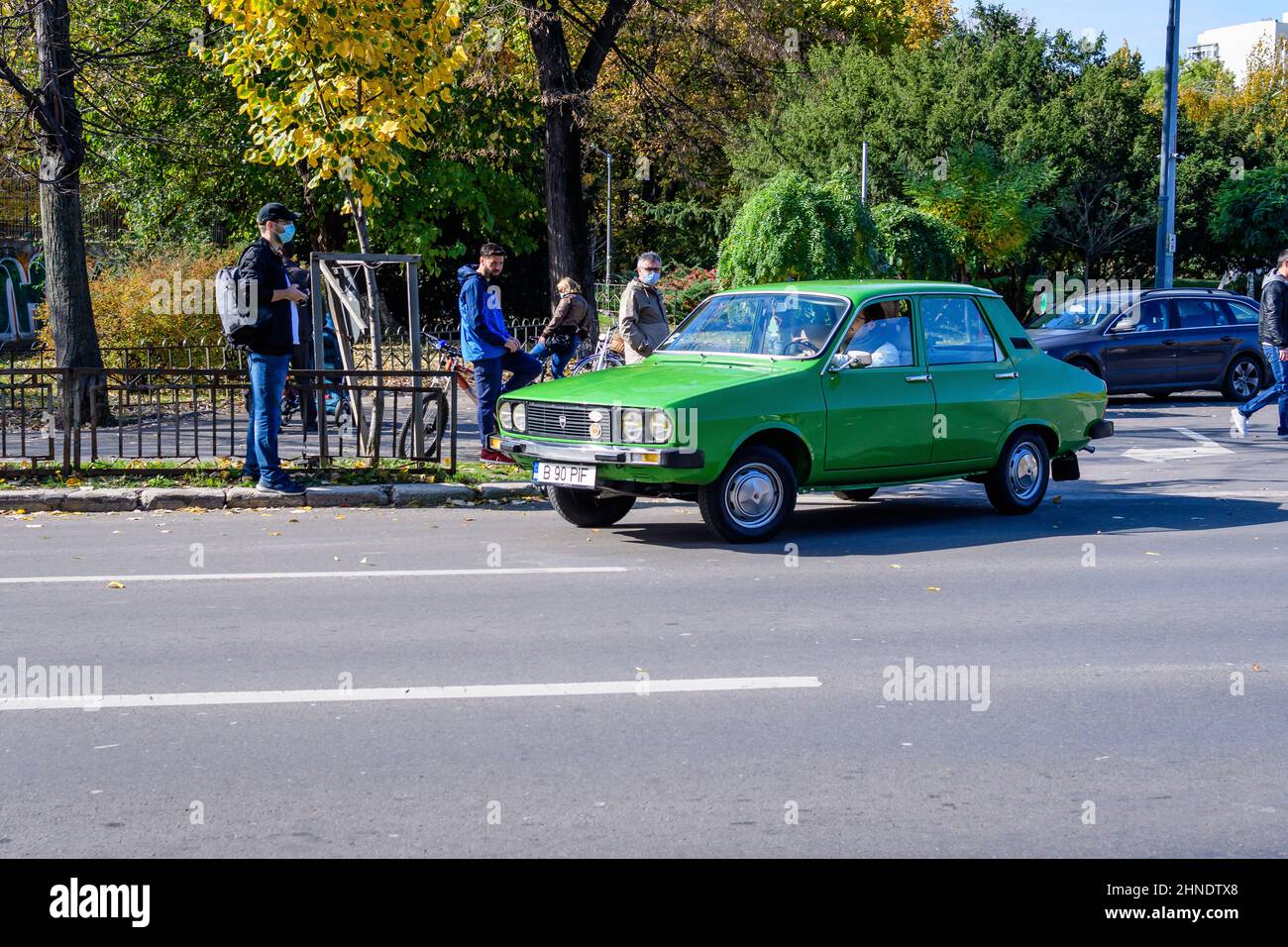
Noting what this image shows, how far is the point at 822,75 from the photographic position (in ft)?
119

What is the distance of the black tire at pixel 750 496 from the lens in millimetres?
10039

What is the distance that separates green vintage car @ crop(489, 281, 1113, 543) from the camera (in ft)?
32.5

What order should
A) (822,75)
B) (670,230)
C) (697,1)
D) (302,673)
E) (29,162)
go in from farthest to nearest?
(670,230) < (822,75) < (697,1) < (29,162) < (302,673)

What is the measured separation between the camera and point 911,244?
917 inches

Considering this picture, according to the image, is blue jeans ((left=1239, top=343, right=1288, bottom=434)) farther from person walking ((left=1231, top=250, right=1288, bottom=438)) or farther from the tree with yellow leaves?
the tree with yellow leaves

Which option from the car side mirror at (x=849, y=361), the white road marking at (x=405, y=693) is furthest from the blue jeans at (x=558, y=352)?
the white road marking at (x=405, y=693)

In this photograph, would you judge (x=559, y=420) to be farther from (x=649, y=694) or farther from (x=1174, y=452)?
(x=1174, y=452)

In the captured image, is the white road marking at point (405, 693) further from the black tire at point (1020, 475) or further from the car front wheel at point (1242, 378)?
the car front wheel at point (1242, 378)

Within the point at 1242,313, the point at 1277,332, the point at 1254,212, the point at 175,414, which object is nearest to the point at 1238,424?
the point at 1277,332

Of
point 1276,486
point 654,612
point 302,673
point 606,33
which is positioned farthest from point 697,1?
point 302,673

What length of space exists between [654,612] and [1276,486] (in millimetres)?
8179

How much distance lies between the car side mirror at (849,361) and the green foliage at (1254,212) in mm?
28003
